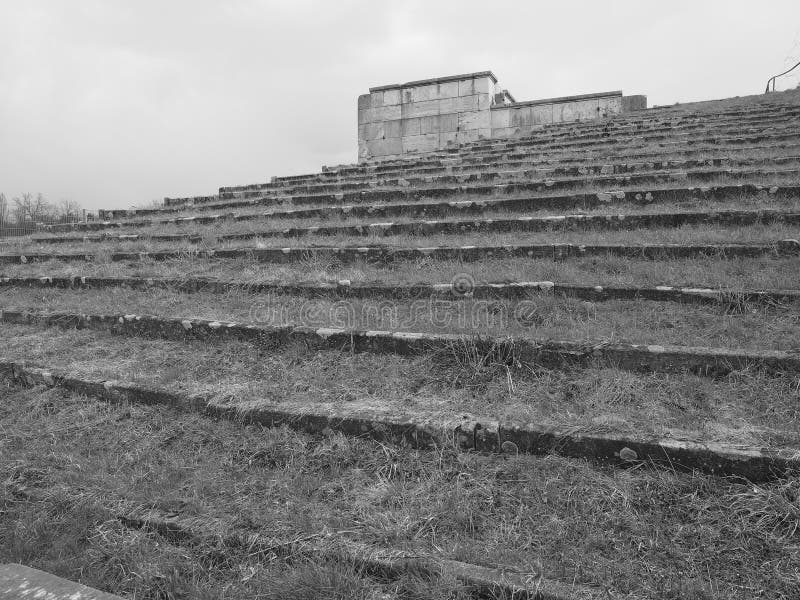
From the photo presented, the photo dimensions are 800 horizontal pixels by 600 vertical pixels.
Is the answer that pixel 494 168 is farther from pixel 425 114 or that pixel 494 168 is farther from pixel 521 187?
pixel 425 114

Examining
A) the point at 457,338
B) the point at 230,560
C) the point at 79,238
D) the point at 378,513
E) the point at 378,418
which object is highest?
the point at 79,238

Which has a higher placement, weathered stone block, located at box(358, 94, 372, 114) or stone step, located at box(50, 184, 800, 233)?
weathered stone block, located at box(358, 94, 372, 114)

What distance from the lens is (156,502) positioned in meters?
2.30

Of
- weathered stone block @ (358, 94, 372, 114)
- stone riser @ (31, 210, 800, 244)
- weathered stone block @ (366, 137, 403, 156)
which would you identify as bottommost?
stone riser @ (31, 210, 800, 244)

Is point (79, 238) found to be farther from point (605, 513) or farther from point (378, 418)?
point (605, 513)

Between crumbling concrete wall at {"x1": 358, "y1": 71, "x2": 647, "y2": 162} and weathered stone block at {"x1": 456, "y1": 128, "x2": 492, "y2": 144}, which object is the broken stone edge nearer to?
crumbling concrete wall at {"x1": 358, "y1": 71, "x2": 647, "y2": 162}

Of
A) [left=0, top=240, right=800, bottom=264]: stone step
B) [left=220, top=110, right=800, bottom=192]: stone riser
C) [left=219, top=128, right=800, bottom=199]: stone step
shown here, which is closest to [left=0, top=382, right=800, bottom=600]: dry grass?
[left=0, top=240, right=800, bottom=264]: stone step

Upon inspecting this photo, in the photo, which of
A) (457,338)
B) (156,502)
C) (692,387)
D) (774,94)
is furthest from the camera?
(774,94)

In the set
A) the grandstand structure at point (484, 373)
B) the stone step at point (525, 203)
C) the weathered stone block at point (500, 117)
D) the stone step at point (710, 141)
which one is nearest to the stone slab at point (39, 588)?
the grandstand structure at point (484, 373)

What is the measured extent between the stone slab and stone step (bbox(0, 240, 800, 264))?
13.2 ft

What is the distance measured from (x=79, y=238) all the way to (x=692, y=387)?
964 centimetres

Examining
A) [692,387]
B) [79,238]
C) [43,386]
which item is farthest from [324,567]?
[79,238]

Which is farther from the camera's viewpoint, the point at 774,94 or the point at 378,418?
the point at 774,94

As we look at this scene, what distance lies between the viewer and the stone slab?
1418 mm
